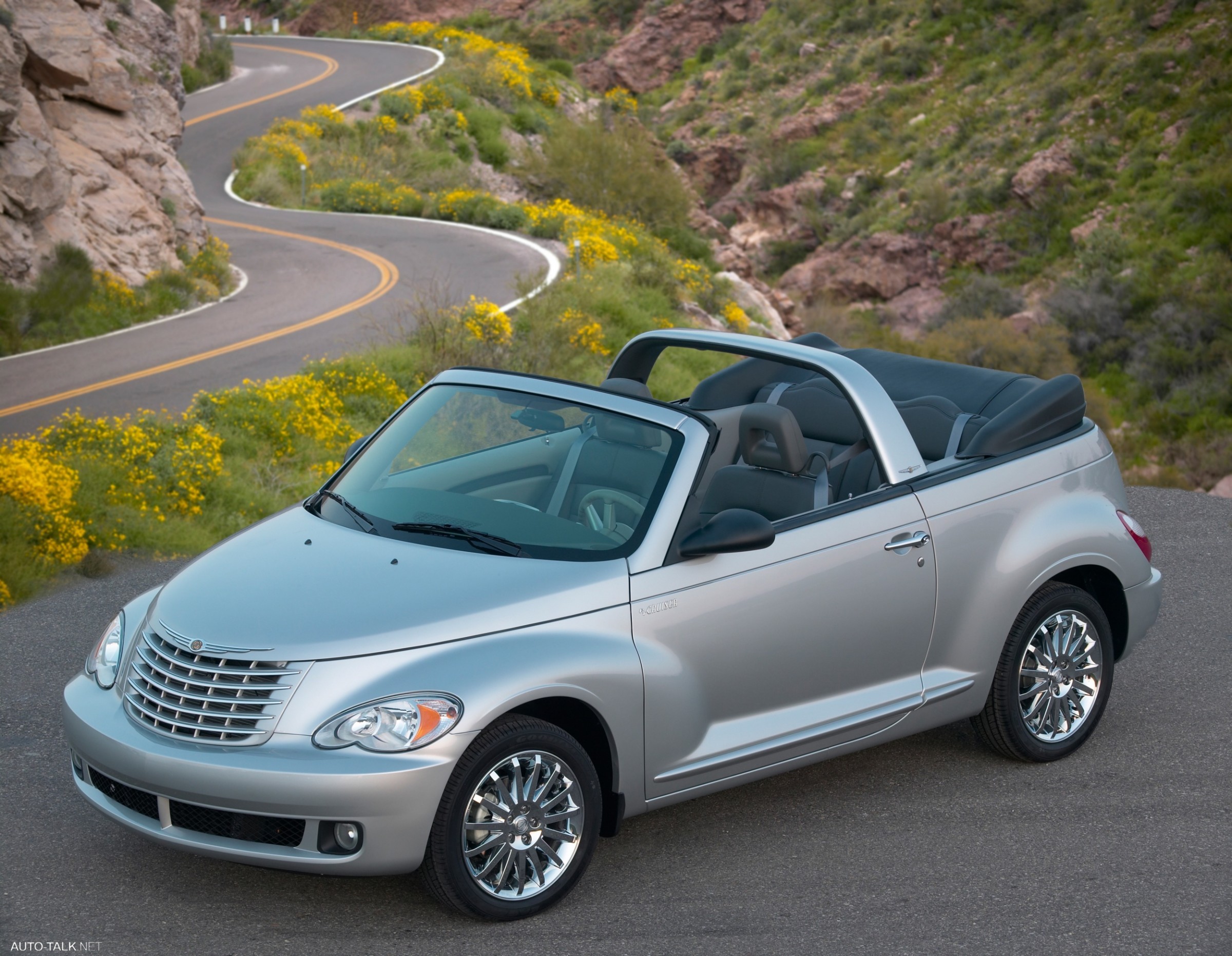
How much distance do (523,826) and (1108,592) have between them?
3.24 metres

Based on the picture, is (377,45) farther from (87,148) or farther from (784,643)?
(784,643)

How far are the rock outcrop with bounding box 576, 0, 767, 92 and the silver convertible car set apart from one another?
6379cm

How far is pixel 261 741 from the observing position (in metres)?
3.94

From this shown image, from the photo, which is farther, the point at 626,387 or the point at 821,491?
the point at 626,387

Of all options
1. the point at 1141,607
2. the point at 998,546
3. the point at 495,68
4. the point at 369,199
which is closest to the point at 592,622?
the point at 998,546

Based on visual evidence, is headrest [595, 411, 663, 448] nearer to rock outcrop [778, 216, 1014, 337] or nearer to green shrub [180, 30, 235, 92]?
rock outcrop [778, 216, 1014, 337]

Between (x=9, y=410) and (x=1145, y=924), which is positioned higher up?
(x=1145, y=924)

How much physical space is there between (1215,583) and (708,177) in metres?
47.4

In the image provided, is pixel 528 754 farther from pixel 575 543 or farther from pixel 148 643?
pixel 148 643

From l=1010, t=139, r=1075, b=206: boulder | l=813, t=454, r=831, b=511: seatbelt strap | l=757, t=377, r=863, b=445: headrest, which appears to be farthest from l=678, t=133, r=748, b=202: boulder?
l=813, t=454, r=831, b=511: seatbelt strap

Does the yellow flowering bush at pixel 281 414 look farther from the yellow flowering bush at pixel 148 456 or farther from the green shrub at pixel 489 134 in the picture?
the green shrub at pixel 489 134

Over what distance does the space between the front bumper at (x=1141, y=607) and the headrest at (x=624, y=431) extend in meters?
2.54

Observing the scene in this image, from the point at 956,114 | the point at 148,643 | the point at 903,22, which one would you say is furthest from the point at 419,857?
the point at 903,22

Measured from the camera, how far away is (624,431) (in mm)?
5016
